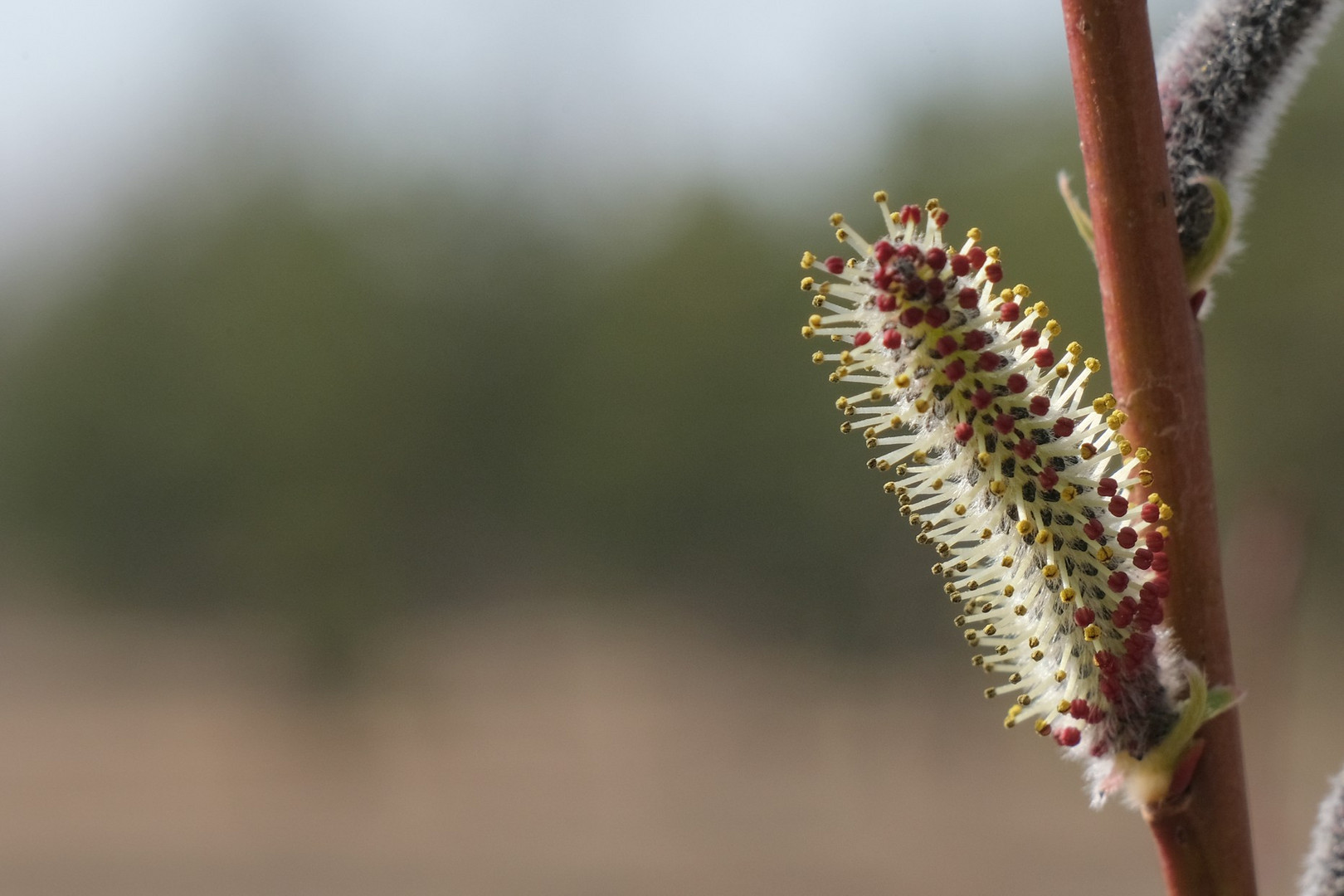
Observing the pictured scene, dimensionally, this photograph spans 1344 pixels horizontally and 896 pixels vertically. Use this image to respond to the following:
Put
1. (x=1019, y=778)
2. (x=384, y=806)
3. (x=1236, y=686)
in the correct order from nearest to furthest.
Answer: (x=1236, y=686) < (x=1019, y=778) < (x=384, y=806)

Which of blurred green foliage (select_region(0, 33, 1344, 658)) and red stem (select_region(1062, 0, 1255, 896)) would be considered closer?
red stem (select_region(1062, 0, 1255, 896))

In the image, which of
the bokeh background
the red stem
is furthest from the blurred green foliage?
the red stem

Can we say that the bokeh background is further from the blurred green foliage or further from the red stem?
the red stem

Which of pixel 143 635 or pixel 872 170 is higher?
pixel 872 170

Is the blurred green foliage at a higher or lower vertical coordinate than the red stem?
higher

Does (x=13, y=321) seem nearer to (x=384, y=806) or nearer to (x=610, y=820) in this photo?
(x=384, y=806)

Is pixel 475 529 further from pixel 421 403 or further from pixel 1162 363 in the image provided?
pixel 1162 363

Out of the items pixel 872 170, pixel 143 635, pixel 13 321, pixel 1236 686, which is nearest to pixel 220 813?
pixel 143 635
